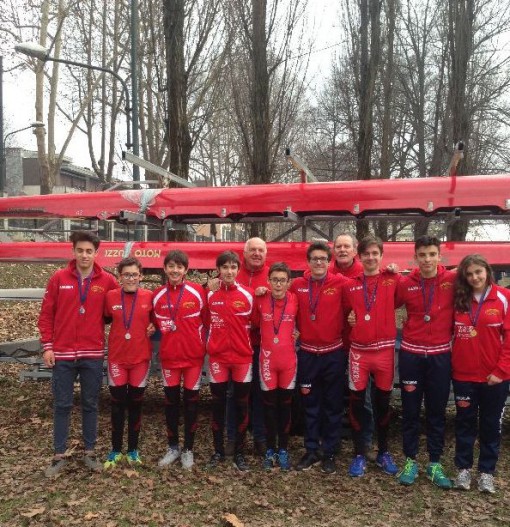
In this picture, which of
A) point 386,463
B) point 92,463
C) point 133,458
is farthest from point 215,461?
point 386,463

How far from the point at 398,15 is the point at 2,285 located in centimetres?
1181

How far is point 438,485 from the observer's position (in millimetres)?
4203

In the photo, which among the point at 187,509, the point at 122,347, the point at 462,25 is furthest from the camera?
the point at 462,25

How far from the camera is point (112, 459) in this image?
455 centimetres

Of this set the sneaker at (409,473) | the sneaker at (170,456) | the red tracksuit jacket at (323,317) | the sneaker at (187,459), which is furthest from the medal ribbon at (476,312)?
the sneaker at (170,456)

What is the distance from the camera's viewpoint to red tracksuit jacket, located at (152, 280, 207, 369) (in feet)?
14.7

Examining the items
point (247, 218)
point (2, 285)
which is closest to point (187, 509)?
point (247, 218)

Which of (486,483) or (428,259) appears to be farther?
(428,259)

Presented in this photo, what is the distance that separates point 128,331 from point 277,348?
126 centimetres

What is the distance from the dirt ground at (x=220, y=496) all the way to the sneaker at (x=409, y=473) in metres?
0.06

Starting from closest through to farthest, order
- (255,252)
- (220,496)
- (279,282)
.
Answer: (220,496)
(279,282)
(255,252)

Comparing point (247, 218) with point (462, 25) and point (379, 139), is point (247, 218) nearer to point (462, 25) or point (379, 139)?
point (462, 25)

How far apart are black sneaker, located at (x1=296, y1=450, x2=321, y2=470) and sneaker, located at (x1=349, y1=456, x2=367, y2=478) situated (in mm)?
309

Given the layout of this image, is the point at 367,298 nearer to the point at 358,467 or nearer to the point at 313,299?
the point at 313,299
